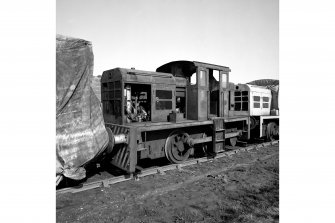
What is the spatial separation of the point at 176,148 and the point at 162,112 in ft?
4.51

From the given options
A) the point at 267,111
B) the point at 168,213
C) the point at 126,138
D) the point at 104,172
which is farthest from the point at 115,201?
the point at 267,111

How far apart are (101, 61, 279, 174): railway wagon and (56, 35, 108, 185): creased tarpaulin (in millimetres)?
1217

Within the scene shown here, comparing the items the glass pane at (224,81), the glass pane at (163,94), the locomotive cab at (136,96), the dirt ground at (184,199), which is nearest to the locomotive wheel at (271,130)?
the glass pane at (224,81)

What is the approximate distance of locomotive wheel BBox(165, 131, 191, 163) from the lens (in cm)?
717

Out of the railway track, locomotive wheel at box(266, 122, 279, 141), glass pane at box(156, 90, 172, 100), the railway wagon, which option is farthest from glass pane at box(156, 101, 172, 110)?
locomotive wheel at box(266, 122, 279, 141)

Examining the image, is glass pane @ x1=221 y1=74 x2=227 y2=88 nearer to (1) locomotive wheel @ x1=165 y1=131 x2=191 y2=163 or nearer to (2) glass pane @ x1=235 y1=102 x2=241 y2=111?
(2) glass pane @ x1=235 y1=102 x2=241 y2=111

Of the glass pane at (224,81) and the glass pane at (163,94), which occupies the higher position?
the glass pane at (224,81)

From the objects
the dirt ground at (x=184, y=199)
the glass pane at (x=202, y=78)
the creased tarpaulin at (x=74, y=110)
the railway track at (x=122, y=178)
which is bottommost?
the dirt ground at (x=184, y=199)

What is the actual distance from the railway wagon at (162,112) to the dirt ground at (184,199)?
3.02ft

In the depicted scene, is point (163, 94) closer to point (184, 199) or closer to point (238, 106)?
point (184, 199)

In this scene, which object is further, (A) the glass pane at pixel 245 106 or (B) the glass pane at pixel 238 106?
(B) the glass pane at pixel 238 106

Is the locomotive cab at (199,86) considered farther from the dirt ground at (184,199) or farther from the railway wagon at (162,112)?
the dirt ground at (184,199)

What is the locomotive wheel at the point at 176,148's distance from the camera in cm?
717

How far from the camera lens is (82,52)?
445 cm
